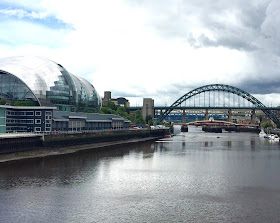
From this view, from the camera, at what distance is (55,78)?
93375 mm

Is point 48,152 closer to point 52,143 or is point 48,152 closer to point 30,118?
point 52,143

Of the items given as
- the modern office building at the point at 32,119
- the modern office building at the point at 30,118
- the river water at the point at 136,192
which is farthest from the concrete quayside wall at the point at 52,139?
the modern office building at the point at 30,118

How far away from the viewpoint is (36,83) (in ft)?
291

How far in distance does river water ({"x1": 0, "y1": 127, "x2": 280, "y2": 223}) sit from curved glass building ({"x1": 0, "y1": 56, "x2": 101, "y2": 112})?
1569 inches

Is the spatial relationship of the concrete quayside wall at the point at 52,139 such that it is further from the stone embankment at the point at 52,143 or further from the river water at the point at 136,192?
the river water at the point at 136,192

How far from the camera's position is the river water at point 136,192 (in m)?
26.5

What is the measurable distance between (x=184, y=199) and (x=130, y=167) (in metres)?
18.4

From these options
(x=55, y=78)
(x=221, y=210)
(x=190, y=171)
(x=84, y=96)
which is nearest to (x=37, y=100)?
(x=55, y=78)

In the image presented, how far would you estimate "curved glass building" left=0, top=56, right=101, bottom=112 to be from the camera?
86.9 meters

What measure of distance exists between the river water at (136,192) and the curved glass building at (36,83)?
39860 mm

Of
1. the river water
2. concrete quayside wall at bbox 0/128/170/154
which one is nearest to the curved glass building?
concrete quayside wall at bbox 0/128/170/154

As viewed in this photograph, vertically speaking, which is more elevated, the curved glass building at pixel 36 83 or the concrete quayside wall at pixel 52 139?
the curved glass building at pixel 36 83

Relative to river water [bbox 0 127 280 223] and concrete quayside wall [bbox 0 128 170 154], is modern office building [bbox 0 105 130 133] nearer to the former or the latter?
concrete quayside wall [bbox 0 128 170 154]

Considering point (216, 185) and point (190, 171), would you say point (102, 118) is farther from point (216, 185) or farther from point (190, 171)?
point (216, 185)
